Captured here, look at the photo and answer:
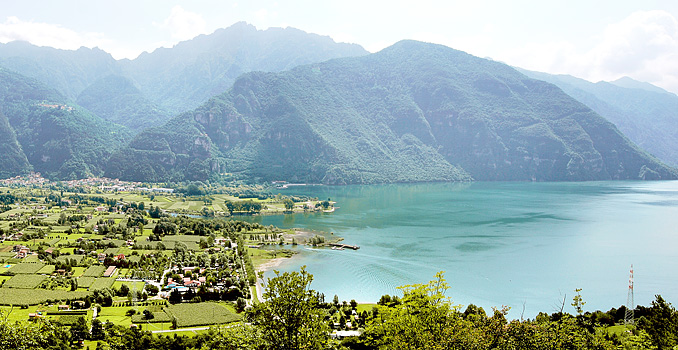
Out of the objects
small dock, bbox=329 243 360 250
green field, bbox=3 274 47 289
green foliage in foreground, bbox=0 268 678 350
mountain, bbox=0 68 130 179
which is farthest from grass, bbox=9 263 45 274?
mountain, bbox=0 68 130 179

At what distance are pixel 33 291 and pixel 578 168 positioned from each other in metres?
205

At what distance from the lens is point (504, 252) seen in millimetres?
59844

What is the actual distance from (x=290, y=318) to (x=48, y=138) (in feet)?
637

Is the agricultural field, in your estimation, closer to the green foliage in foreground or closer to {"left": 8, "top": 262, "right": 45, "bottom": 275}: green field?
{"left": 8, "top": 262, "right": 45, "bottom": 275}: green field

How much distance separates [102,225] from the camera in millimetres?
69688

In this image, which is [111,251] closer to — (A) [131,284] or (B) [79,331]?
(A) [131,284]

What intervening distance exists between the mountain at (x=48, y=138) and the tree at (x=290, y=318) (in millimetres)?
162500

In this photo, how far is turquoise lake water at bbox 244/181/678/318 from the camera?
44656mm

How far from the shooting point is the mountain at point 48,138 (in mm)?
158700

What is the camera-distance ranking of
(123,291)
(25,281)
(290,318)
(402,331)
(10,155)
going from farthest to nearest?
(10,155) < (25,281) < (123,291) < (402,331) < (290,318)

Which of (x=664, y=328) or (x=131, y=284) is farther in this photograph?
(x=131, y=284)

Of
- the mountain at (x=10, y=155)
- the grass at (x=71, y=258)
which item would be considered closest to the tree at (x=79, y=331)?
the grass at (x=71, y=258)

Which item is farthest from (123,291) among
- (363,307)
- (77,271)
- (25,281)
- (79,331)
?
(363,307)

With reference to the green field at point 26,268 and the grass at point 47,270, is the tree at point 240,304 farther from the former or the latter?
the green field at point 26,268
